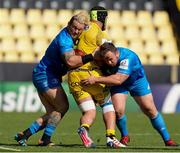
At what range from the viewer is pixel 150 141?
45.9 feet

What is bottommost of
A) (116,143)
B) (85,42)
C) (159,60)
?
(159,60)

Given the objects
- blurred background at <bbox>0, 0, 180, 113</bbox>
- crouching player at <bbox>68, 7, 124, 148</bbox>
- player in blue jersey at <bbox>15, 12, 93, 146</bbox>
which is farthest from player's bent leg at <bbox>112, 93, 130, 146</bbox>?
→ blurred background at <bbox>0, 0, 180, 113</bbox>

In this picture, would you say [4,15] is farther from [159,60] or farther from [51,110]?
[51,110]

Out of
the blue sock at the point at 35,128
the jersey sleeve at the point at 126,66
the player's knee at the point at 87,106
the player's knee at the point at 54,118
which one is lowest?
the blue sock at the point at 35,128

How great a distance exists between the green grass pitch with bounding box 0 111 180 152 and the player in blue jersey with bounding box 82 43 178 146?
43 cm

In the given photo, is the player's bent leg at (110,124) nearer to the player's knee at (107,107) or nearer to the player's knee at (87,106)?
the player's knee at (107,107)

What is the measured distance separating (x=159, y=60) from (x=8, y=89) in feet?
19.5

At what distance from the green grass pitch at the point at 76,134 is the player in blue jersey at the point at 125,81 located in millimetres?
430

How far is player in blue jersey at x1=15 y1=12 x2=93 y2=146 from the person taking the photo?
1226 cm

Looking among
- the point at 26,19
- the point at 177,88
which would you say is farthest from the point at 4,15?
the point at 177,88

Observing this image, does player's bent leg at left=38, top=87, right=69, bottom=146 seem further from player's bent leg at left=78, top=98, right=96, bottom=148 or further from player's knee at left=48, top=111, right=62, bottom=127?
player's bent leg at left=78, top=98, right=96, bottom=148

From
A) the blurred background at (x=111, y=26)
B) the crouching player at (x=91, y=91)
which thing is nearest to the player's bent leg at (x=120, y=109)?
the crouching player at (x=91, y=91)

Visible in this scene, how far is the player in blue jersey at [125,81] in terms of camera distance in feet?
40.2

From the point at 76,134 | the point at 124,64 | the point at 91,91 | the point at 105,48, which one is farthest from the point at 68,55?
the point at 76,134
